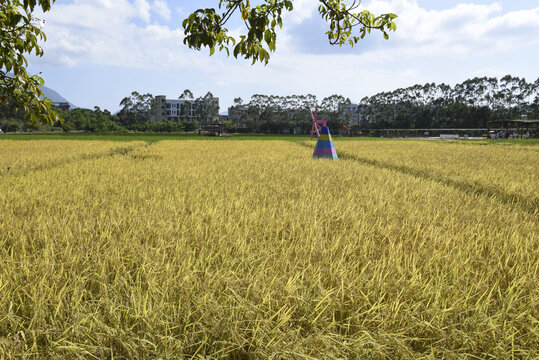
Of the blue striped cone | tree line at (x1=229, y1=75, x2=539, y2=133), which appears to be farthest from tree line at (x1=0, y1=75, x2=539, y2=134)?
the blue striped cone

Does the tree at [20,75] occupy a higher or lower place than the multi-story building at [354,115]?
lower

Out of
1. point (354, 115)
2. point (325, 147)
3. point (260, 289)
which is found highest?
point (354, 115)

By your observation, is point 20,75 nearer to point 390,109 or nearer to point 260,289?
point 260,289

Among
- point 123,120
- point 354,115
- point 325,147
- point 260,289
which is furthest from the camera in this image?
point 354,115

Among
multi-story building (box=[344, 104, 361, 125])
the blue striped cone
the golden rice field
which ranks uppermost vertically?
multi-story building (box=[344, 104, 361, 125])

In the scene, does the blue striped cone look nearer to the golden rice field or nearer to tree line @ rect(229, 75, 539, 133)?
the golden rice field

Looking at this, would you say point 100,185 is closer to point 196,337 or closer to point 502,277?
point 196,337

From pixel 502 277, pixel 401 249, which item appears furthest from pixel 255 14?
pixel 502 277

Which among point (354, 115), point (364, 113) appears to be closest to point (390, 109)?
point (364, 113)

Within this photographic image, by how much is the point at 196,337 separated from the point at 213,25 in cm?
163

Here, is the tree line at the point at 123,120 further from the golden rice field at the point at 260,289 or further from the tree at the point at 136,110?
the golden rice field at the point at 260,289

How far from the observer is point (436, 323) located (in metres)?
1.21

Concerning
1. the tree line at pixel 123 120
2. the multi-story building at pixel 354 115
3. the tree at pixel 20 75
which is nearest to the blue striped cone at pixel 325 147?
the tree at pixel 20 75

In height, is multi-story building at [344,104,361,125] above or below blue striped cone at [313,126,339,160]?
above
